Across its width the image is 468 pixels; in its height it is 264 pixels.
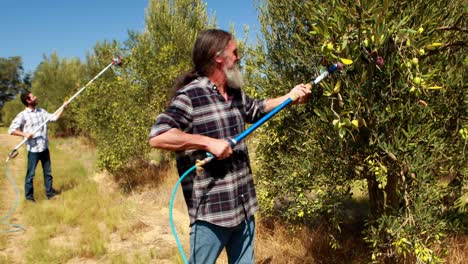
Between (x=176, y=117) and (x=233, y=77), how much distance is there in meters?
0.60

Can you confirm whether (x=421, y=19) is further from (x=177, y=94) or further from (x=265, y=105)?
(x=177, y=94)

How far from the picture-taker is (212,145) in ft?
7.48

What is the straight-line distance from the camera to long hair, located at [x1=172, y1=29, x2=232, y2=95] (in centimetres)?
252

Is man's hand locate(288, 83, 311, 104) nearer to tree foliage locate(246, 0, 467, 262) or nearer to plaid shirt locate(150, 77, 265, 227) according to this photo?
tree foliage locate(246, 0, 467, 262)

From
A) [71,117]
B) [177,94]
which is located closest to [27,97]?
[177,94]

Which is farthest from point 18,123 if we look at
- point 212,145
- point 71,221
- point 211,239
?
point 212,145

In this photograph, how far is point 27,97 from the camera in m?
7.60

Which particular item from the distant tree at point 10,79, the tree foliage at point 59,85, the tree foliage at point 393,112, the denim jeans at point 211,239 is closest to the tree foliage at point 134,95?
the tree foliage at point 393,112

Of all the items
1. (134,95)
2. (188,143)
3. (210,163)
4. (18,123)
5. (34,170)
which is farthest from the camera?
(134,95)

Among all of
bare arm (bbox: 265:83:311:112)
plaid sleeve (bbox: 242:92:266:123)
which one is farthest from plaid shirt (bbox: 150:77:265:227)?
bare arm (bbox: 265:83:311:112)

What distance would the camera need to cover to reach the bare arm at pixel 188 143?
7.31 ft

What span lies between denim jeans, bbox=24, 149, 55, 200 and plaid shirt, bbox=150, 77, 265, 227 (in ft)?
21.6

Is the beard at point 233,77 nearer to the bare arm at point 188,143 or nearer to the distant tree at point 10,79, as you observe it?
the bare arm at point 188,143

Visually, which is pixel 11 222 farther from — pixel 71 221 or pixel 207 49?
pixel 207 49
